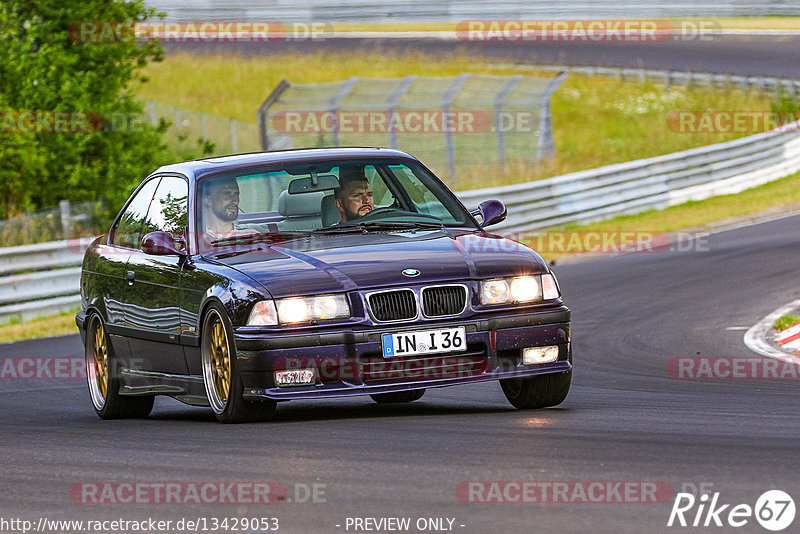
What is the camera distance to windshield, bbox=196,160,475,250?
885cm

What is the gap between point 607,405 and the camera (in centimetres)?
854

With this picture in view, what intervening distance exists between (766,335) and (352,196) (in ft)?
16.8

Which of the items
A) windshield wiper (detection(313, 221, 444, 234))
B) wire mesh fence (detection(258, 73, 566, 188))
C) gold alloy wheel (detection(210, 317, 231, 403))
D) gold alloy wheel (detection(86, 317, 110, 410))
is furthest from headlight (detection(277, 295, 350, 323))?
wire mesh fence (detection(258, 73, 566, 188))

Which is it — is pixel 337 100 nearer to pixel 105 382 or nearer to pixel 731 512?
pixel 105 382

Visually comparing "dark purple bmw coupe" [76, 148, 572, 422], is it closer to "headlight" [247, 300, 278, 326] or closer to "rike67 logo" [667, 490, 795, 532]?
"headlight" [247, 300, 278, 326]

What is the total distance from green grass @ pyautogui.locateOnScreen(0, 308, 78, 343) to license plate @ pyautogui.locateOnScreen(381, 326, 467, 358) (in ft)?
32.5

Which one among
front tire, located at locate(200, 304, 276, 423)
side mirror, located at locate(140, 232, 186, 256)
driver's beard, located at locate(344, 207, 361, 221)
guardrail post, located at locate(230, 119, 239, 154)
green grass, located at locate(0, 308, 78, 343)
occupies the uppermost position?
driver's beard, located at locate(344, 207, 361, 221)

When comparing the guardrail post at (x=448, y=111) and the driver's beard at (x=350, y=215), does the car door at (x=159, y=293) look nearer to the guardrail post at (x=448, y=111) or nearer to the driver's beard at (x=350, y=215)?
the driver's beard at (x=350, y=215)

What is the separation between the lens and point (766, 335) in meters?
12.8

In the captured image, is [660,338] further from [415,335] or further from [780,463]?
[780,463]

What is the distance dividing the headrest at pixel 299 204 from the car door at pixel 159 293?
619 mm

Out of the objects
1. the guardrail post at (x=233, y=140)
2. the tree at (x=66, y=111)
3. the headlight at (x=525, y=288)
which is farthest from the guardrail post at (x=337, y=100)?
the headlight at (x=525, y=288)

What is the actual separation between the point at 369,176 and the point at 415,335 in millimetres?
1741

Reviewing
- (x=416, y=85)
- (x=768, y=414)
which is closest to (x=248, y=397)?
(x=768, y=414)
